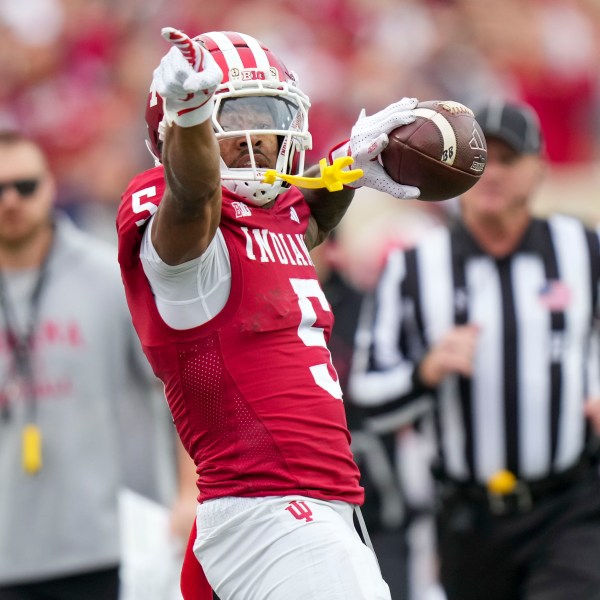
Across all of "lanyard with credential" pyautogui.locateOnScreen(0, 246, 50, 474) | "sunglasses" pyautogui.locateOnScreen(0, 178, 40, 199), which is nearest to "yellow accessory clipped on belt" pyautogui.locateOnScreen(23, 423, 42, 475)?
"lanyard with credential" pyautogui.locateOnScreen(0, 246, 50, 474)

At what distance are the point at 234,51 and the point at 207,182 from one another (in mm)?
550

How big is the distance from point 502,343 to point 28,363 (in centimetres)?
150

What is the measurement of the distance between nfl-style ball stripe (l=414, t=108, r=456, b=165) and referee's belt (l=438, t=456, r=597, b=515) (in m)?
1.68

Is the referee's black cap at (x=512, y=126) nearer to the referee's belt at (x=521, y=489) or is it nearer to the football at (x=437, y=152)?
the referee's belt at (x=521, y=489)

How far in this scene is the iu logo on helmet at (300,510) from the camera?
259 centimetres

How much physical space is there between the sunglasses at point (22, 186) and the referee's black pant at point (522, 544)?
1.68 m

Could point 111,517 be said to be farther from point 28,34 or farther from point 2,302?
point 28,34

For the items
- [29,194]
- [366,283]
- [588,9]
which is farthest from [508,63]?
[29,194]

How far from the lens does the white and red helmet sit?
2.75 m

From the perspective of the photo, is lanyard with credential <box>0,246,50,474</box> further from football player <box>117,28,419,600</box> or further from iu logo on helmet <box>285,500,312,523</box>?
iu logo on helmet <box>285,500,312,523</box>

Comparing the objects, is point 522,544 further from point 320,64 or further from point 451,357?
point 320,64

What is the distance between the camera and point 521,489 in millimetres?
4270

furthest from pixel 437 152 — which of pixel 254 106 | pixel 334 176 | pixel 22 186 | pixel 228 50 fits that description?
pixel 22 186

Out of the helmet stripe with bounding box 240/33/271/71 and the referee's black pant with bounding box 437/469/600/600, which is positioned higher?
the helmet stripe with bounding box 240/33/271/71
